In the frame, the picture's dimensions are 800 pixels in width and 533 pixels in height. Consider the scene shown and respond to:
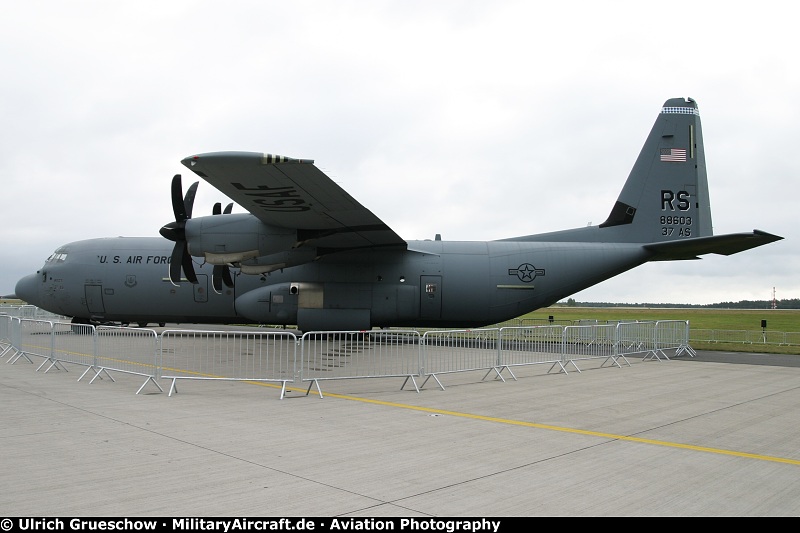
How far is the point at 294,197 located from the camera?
13.8m

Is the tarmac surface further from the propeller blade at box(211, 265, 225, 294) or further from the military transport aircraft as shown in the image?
the propeller blade at box(211, 265, 225, 294)

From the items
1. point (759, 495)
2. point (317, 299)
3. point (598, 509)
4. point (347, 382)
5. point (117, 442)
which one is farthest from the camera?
point (317, 299)

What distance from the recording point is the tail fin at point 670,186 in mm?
20062

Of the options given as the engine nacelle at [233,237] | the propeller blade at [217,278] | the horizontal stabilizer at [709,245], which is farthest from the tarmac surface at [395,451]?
the propeller blade at [217,278]

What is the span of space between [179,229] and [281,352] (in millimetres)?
7301

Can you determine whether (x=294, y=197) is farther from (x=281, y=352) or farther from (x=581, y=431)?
(x=581, y=431)

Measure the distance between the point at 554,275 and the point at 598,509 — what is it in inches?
598

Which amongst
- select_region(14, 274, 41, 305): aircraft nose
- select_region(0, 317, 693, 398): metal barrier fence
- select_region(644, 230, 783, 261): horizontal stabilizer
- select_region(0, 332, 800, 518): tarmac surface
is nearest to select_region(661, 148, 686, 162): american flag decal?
select_region(644, 230, 783, 261): horizontal stabilizer

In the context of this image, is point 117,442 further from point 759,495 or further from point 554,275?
point 554,275

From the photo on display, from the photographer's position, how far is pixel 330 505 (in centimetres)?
463

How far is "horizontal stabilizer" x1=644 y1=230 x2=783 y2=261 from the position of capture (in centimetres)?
1694

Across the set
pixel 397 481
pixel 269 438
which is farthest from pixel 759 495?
pixel 269 438
